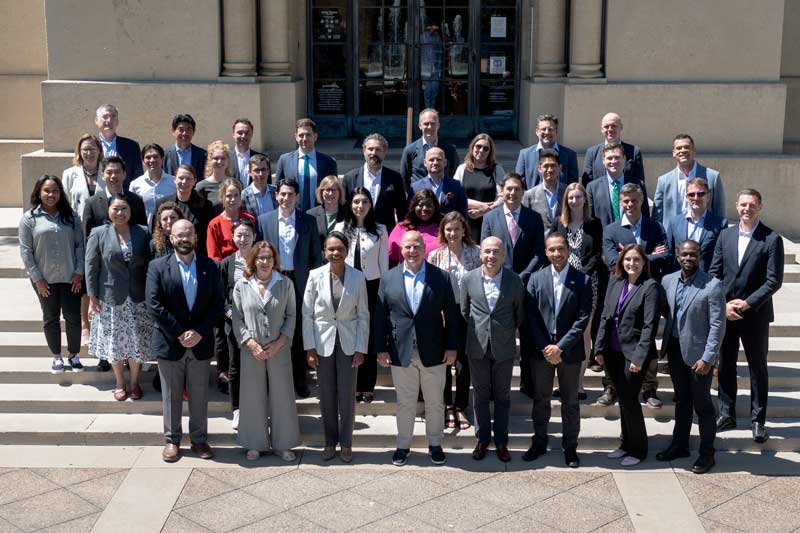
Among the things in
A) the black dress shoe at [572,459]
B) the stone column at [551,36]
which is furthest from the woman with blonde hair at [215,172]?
the stone column at [551,36]

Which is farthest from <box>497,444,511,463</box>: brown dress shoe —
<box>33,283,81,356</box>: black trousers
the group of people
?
<box>33,283,81,356</box>: black trousers

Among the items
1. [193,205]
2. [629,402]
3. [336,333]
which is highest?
[193,205]

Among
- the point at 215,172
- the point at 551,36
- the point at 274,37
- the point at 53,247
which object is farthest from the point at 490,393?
the point at 274,37

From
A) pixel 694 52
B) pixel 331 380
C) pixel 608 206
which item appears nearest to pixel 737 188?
pixel 694 52

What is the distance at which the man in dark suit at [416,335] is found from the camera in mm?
8906

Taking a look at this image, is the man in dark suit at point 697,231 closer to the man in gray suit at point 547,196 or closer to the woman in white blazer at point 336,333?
the man in gray suit at point 547,196

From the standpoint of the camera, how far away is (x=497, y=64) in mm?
A: 16047

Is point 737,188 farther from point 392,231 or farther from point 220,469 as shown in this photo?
point 220,469

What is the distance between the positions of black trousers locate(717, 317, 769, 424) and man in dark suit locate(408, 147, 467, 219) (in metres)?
2.51

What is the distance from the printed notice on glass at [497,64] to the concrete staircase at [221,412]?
20.9ft

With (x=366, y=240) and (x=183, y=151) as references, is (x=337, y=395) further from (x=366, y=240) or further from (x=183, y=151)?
(x=183, y=151)

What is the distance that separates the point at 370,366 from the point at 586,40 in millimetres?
6076

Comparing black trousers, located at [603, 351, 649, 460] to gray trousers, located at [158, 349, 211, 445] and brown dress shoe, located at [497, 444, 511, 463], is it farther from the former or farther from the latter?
gray trousers, located at [158, 349, 211, 445]

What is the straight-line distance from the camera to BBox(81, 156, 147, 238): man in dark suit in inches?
381
